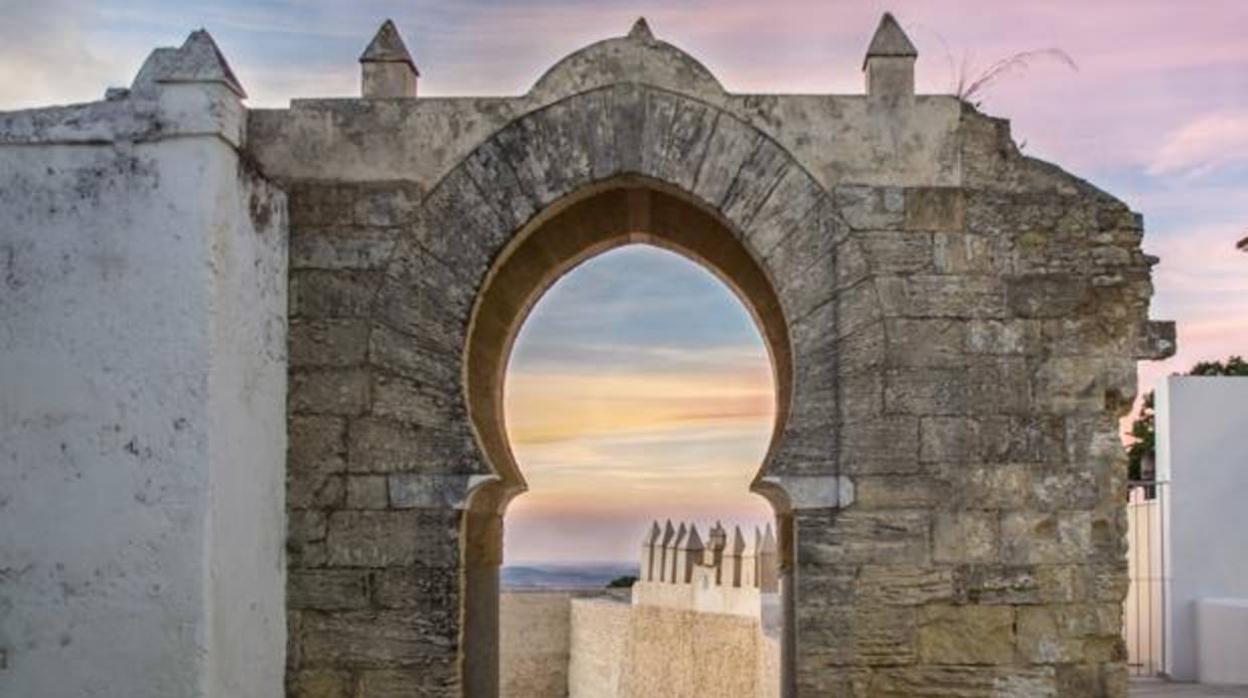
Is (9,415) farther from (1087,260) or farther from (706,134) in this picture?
(1087,260)

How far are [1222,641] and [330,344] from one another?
7885 millimetres

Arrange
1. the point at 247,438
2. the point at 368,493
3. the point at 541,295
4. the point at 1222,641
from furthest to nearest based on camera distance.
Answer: the point at 1222,641 < the point at 541,295 < the point at 368,493 < the point at 247,438

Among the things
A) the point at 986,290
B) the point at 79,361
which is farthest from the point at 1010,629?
the point at 79,361

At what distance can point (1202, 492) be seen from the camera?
11781 millimetres

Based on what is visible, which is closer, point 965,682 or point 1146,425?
point 965,682

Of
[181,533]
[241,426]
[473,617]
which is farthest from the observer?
[473,617]

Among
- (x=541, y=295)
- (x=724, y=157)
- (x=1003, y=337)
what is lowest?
(x=1003, y=337)

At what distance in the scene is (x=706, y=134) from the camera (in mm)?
6590

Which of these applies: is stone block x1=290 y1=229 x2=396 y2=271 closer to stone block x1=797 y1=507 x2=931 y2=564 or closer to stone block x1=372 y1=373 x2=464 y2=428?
stone block x1=372 y1=373 x2=464 y2=428

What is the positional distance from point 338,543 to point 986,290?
10.1ft

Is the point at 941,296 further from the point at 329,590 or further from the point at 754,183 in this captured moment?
the point at 329,590

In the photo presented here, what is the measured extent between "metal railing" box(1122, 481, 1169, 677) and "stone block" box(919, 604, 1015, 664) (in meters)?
5.61

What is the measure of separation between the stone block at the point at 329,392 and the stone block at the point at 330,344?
1.6 inches

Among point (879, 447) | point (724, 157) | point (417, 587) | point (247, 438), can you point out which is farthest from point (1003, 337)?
point (247, 438)
